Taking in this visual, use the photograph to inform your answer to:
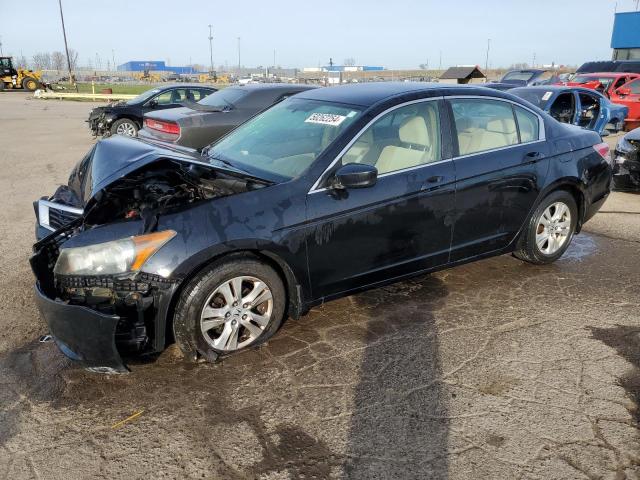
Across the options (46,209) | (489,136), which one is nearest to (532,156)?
(489,136)

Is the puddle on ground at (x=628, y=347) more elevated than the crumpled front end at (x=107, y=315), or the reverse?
the crumpled front end at (x=107, y=315)

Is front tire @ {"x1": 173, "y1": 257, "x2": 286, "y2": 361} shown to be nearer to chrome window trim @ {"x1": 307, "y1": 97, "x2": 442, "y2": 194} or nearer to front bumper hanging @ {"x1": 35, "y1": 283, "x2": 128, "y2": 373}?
front bumper hanging @ {"x1": 35, "y1": 283, "x2": 128, "y2": 373}

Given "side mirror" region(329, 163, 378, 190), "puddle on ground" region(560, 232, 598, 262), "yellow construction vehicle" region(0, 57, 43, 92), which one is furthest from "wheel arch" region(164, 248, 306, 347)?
"yellow construction vehicle" region(0, 57, 43, 92)

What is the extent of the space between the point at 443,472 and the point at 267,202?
6.05ft

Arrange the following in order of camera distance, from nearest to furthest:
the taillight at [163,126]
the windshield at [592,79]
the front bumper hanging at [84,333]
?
the front bumper hanging at [84,333], the taillight at [163,126], the windshield at [592,79]

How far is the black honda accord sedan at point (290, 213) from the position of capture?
314 centimetres

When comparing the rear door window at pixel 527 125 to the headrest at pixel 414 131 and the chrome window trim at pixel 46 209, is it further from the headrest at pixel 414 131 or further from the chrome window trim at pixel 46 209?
the chrome window trim at pixel 46 209

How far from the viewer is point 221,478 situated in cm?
249

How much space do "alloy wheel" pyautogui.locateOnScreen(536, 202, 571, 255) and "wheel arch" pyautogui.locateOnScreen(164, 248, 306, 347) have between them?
248 centimetres

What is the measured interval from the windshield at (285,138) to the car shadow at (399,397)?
4.22 ft

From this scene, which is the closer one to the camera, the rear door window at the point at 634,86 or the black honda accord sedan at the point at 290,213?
the black honda accord sedan at the point at 290,213

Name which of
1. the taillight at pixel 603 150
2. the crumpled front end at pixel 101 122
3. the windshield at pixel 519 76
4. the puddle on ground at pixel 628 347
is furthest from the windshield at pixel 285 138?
the windshield at pixel 519 76

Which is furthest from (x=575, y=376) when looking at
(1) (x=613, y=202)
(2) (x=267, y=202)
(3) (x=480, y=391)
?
Result: (1) (x=613, y=202)

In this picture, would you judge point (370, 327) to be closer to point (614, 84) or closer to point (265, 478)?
point (265, 478)
